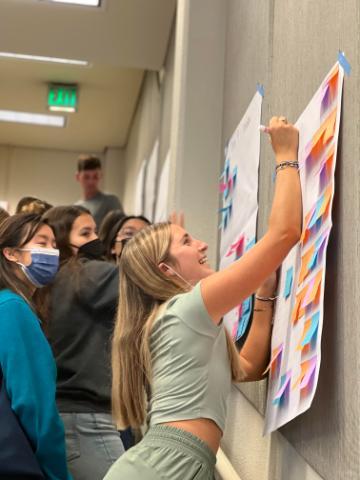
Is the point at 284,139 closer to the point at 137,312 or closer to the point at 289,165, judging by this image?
the point at 289,165

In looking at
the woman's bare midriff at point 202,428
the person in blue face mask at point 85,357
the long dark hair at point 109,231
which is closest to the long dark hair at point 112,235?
the long dark hair at point 109,231

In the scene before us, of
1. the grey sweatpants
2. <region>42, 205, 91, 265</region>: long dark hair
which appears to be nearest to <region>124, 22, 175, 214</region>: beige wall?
<region>42, 205, 91, 265</region>: long dark hair

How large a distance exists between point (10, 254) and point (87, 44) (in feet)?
7.21

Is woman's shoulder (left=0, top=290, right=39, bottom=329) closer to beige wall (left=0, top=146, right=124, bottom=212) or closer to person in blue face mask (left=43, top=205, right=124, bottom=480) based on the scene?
person in blue face mask (left=43, top=205, right=124, bottom=480)

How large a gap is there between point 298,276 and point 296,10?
51 cm

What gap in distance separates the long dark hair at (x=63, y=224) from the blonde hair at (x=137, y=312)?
1.99 ft

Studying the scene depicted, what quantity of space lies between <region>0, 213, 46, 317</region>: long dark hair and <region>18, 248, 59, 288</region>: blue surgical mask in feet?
0.08

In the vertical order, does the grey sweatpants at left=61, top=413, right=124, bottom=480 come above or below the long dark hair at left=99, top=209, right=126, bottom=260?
below

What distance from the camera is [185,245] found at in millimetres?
1259

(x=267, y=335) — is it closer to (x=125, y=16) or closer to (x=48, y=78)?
(x=125, y=16)

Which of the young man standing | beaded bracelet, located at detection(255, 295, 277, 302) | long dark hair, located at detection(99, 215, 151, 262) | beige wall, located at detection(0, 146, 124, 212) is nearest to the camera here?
beaded bracelet, located at detection(255, 295, 277, 302)

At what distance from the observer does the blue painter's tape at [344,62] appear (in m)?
0.81

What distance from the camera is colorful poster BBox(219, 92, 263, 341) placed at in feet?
4.47

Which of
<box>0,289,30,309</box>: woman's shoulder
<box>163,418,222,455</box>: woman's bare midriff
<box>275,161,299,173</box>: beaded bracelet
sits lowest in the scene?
<box>163,418,222,455</box>: woman's bare midriff
